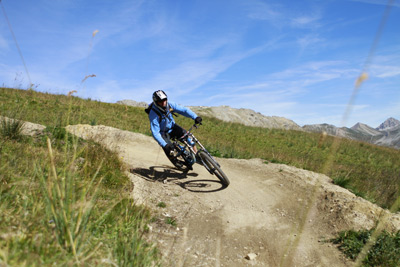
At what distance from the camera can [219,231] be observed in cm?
595

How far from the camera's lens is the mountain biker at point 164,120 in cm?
792

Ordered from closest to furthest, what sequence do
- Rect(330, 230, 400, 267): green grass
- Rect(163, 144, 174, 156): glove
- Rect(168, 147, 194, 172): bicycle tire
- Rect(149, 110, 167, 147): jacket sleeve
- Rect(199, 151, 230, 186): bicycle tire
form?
Rect(330, 230, 400, 267): green grass → Rect(163, 144, 174, 156): glove → Rect(199, 151, 230, 186): bicycle tire → Rect(149, 110, 167, 147): jacket sleeve → Rect(168, 147, 194, 172): bicycle tire

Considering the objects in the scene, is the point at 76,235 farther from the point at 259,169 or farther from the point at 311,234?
the point at 259,169

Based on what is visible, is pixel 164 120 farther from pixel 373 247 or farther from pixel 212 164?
pixel 373 247

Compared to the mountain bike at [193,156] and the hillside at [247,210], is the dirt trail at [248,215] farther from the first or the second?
the mountain bike at [193,156]

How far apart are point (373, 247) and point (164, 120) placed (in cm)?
617

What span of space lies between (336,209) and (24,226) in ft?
23.2

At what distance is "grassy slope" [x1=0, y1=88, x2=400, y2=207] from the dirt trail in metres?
1.82

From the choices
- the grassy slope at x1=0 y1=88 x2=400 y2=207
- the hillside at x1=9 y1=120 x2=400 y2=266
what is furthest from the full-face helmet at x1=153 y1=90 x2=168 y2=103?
the grassy slope at x1=0 y1=88 x2=400 y2=207

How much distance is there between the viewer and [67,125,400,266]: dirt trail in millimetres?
5094

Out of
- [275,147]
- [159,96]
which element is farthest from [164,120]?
[275,147]

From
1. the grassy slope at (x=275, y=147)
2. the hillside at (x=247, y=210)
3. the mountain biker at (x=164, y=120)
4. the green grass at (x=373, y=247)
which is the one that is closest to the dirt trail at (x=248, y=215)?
the hillside at (x=247, y=210)

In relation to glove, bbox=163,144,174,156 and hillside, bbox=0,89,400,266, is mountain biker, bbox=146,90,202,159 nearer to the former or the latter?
glove, bbox=163,144,174,156

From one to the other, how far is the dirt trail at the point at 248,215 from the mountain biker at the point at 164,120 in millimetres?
1267
